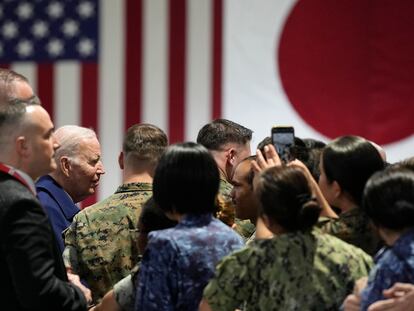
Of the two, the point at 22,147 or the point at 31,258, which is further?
the point at 22,147

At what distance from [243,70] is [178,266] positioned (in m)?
3.83

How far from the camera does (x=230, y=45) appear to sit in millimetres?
6484

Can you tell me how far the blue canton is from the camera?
21.9ft

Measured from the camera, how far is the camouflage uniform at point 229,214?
3.25 m

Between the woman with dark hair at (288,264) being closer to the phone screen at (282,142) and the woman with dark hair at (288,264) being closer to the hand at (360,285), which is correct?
the hand at (360,285)

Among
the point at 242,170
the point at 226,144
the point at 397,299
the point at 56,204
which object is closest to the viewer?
the point at 397,299

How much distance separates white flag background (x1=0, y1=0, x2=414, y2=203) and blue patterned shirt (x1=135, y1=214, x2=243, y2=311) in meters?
3.64

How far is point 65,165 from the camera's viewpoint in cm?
412

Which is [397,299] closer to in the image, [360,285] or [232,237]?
[360,285]

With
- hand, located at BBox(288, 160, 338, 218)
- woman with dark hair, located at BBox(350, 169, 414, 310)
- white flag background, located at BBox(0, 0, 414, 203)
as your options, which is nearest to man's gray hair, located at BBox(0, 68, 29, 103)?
hand, located at BBox(288, 160, 338, 218)

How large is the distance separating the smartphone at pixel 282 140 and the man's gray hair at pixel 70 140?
4.14 feet

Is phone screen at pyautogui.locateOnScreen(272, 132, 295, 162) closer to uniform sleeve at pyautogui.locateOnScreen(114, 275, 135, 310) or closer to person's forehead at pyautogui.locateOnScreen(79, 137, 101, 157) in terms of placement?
uniform sleeve at pyautogui.locateOnScreen(114, 275, 135, 310)

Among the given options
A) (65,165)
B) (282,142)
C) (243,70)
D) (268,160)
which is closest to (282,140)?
(282,142)

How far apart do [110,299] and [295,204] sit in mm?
781
